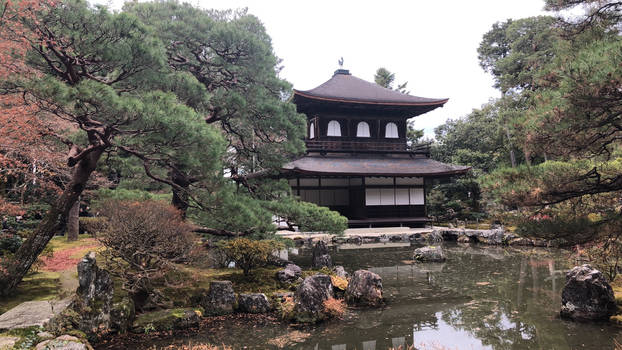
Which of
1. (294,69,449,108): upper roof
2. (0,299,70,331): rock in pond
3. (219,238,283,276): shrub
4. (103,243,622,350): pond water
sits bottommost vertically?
(103,243,622,350): pond water

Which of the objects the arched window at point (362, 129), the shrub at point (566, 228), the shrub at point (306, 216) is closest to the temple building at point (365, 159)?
the arched window at point (362, 129)

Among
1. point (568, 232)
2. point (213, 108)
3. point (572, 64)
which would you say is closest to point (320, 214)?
point (213, 108)

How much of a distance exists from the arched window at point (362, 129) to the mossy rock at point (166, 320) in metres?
17.6

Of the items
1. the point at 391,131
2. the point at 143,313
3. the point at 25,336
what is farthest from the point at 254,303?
the point at 391,131

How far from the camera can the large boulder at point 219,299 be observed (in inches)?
288

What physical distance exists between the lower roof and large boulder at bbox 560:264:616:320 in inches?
498

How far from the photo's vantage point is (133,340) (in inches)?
233

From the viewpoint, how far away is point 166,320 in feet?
21.1

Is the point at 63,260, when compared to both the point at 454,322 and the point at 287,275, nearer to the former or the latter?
the point at 287,275

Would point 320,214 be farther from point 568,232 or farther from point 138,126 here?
point 568,232

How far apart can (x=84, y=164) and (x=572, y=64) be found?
25.2ft

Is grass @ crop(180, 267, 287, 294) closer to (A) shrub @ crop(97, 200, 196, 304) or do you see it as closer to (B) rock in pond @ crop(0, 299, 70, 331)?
(A) shrub @ crop(97, 200, 196, 304)

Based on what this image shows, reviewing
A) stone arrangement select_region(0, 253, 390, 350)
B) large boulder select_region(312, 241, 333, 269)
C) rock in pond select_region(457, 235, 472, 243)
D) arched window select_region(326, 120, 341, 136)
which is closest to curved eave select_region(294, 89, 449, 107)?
arched window select_region(326, 120, 341, 136)

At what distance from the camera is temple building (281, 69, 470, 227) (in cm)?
2064
